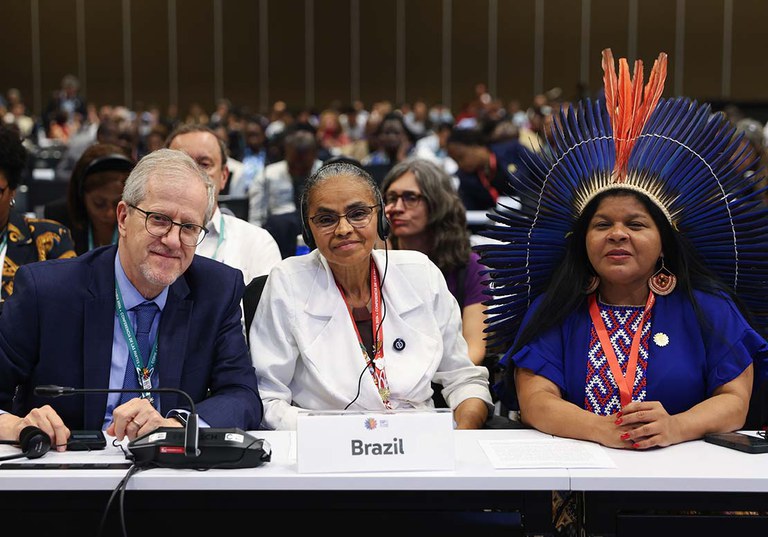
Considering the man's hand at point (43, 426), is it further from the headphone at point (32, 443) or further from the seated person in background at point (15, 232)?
the seated person in background at point (15, 232)

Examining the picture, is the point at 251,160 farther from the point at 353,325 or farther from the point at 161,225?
the point at 161,225

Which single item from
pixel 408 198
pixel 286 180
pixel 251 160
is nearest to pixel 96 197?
pixel 408 198

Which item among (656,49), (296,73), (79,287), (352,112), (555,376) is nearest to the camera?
(79,287)

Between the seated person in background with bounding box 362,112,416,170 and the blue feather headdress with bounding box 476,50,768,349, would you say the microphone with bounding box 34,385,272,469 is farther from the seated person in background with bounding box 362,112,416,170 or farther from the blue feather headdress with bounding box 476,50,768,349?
the seated person in background with bounding box 362,112,416,170

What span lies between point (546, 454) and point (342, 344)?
77 cm

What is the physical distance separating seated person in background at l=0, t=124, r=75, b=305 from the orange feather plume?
1.87m

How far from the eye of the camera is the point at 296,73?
55.9 ft

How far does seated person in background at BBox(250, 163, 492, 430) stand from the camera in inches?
98.5

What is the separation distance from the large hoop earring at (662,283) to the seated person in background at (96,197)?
203 cm

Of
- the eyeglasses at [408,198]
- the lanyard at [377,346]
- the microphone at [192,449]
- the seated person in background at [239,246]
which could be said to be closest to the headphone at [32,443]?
the microphone at [192,449]

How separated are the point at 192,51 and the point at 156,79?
871 mm

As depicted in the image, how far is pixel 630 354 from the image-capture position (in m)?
2.36
